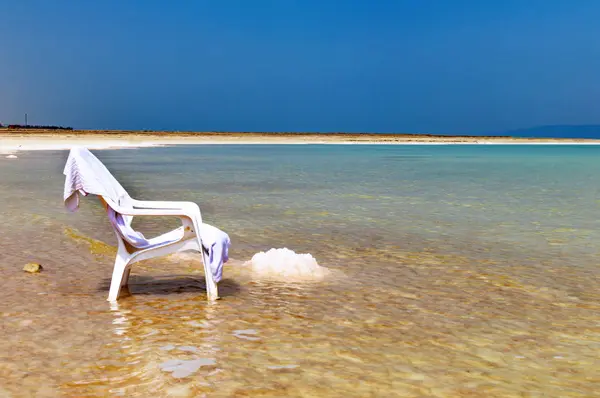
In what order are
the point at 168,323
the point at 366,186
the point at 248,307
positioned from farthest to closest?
the point at 366,186
the point at 248,307
the point at 168,323

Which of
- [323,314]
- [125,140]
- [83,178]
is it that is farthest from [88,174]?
[125,140]

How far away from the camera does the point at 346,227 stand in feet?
36.7

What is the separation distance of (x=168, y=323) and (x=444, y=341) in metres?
2.27

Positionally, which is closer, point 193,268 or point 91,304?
point 91,304

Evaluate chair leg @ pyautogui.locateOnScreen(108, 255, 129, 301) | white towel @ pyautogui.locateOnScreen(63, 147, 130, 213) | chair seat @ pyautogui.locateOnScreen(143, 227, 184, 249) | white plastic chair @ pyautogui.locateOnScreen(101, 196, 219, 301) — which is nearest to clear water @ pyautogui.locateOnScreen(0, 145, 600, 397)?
chair leg @ pyautogui.locateOnScreen(108, 255, 129, 301)

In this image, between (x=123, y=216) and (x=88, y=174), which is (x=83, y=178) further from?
(x=123, y=216)

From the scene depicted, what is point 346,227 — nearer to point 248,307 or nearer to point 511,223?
point 511,223

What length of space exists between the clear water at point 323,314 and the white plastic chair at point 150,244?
25cm

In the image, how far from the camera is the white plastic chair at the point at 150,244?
238 inches

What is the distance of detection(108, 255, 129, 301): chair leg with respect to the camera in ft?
20.4

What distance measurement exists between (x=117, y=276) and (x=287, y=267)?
2.00m

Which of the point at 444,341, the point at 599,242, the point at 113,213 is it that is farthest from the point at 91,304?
the point at 599,242

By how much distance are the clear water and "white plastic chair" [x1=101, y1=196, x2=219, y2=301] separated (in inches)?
9.7

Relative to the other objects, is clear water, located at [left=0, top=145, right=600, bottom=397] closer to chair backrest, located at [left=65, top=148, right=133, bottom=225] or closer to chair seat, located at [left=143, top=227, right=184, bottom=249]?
chair seat, located at [left=143, top=227, right=184, bottom=249]
